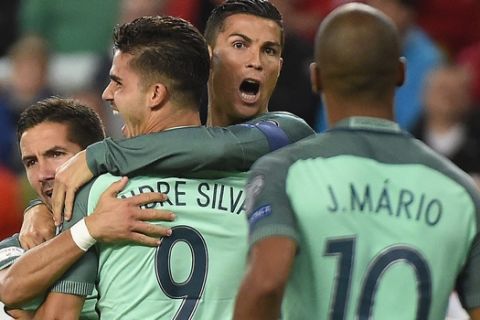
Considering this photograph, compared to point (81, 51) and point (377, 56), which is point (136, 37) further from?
point (81, 51)

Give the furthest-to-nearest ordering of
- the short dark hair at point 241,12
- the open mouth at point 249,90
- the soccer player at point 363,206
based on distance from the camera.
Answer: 1. the short dark hair at point 241,12
2. the open mouth at point 249,90
3. the soccer player at point 363,206

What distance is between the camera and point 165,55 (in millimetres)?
3771

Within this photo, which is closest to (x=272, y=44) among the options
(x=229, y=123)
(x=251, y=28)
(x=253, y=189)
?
(x=251, y=28)

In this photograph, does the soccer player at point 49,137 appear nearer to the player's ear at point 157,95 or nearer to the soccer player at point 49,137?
the soccer player at point 49,137

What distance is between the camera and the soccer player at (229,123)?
3.68m

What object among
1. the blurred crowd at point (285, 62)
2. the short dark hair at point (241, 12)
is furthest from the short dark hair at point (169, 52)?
the blurred crowd at point (285, 62)

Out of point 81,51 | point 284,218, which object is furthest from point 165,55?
point 81,51

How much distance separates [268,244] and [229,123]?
1549 mm

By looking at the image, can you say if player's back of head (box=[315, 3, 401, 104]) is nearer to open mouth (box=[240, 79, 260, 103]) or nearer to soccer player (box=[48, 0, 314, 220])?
soccer player (box=[48, 0, 314, 220])

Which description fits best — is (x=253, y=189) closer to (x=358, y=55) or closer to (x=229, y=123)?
(x=358, y=55)

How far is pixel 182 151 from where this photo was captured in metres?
3.66

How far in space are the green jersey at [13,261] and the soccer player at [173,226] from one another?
0.12 ft

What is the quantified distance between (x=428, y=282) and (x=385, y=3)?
492 cm

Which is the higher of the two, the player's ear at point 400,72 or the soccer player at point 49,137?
the player's ear at point 400,72
